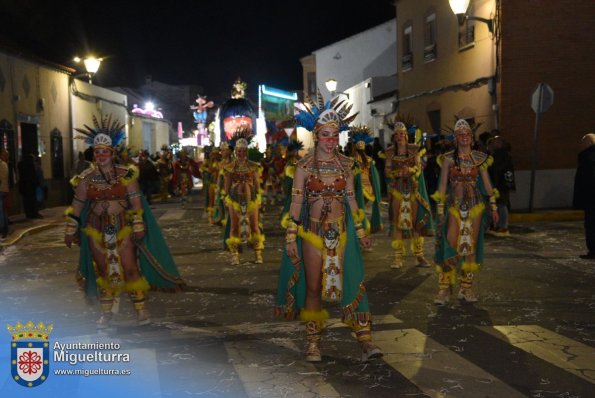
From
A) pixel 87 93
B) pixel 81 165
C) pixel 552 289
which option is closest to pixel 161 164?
pixel 87 93

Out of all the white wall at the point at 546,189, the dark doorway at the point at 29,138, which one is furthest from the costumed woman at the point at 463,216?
the dark doorway at the point at 29,138

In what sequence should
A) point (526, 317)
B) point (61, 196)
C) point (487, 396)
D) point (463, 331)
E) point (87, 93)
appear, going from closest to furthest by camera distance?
point (487, 396)
point (463, 331)
point (526, 317)
point (61, 196)
point (87, 93)

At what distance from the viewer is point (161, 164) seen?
31.0 m

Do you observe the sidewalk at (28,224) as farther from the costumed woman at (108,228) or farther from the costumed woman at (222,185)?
the costumed woman at (108,228)

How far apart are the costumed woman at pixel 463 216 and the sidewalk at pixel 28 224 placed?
10158 mm

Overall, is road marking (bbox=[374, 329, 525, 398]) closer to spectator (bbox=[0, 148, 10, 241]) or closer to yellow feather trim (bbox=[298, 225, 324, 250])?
yellow feather trim (bbox=[298, 225, 324, 250])

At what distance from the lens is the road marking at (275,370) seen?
208 inches

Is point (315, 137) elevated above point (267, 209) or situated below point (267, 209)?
above

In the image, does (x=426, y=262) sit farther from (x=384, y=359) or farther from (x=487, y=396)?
(x=487, y=396)

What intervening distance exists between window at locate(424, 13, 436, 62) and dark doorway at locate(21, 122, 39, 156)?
14.2 metres

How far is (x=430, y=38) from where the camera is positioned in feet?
82.5

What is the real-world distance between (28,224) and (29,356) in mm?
14552

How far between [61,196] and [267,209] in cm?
861

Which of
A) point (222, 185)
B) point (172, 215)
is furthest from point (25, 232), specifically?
point (222, 185)
